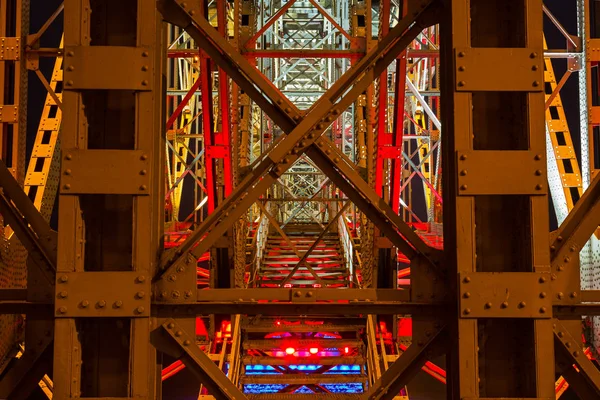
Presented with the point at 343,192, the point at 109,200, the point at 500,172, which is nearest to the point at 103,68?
the point at 109,200

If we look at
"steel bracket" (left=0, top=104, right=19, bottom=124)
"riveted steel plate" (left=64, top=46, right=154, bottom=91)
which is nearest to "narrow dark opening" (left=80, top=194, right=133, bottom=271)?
"riveted steel plate" (left=64, top=46, right=154, bottom=91)

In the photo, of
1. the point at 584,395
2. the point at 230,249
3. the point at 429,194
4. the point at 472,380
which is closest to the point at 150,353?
the point at 472,380

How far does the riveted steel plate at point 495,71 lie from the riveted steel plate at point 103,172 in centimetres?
218

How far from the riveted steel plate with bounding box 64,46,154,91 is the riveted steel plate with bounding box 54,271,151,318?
124 centimetres

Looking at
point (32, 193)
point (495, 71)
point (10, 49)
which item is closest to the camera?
point (495, 71)

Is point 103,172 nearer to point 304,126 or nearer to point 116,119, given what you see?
point 116,119

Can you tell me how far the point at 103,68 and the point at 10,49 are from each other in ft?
18.5

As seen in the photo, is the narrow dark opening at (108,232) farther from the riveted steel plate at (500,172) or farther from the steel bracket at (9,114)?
the steel bracket at (9,114)

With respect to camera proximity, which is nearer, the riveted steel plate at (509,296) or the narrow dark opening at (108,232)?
the riveted steel plate at (509,296)

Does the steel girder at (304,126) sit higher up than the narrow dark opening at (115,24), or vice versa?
the narrow dark opening at (115,24)

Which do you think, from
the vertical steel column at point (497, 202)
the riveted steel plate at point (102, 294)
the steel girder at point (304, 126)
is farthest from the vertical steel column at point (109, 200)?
the vertical steel column at point (497, 202)

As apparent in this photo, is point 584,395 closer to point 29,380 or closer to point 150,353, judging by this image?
point 150,353

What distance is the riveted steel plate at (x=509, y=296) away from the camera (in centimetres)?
391

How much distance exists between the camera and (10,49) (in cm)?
872
